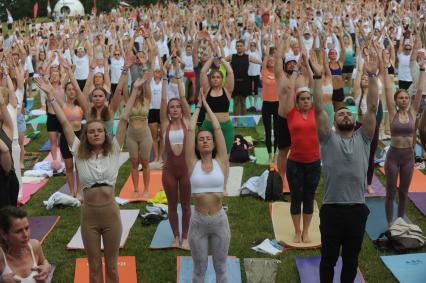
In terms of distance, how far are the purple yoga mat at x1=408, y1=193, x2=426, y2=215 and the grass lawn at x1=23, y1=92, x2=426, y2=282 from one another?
3.0 inches

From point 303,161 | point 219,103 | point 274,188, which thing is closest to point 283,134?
point 274,188

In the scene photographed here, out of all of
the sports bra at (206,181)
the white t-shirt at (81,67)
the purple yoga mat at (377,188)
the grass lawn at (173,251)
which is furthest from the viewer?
the white t-shirt at (81,67)

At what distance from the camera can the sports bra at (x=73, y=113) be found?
8.92 m

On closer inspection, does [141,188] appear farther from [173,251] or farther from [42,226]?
[173,251]

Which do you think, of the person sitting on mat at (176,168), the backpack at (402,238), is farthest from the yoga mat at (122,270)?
the backpack at (402,238)

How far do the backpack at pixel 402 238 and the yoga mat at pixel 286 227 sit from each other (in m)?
0.76

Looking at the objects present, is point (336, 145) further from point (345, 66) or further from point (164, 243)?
point (345, 66)

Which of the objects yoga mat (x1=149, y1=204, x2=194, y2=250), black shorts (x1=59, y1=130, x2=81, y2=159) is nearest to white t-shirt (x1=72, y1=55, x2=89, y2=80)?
black shorts (x1=59, y1=130, x2=81, y2=159)

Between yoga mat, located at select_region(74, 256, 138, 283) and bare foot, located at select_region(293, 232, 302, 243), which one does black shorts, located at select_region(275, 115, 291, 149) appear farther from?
yoga mat, located at select_region(74, 256, 138, 283)

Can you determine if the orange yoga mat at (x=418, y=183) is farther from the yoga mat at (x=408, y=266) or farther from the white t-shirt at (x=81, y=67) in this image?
the white t-shirt at (x=81, y=67)

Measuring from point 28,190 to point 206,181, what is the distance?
16.7ft

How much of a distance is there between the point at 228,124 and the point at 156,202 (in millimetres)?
1579

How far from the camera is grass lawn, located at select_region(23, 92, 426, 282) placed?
6820 mm

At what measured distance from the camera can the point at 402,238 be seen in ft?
23.9
